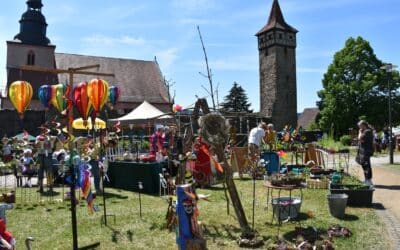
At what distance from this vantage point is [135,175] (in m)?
11.5

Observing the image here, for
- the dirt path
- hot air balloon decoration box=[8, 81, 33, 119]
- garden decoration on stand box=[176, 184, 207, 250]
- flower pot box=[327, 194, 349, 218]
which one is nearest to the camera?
garden decoration on stand box=[176, 184, 207, 250]

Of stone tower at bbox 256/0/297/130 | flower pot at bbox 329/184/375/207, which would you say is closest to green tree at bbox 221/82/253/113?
stone tower at bbox 256/0/297/130

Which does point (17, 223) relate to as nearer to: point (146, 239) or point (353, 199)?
point (146, 239)

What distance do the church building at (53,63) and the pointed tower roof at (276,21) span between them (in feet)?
48.2

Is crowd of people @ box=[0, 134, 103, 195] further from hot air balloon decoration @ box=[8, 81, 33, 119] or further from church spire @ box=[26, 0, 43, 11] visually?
church spire @ box=[26, 0, 43, 11]

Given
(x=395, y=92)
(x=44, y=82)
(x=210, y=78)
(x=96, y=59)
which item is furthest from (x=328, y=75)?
(x=210, y=78)

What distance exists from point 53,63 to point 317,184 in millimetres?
37019

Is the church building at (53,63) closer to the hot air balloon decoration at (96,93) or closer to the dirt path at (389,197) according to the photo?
the dirt path at (389,197)

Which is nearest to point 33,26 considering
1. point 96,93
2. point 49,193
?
point 49,193

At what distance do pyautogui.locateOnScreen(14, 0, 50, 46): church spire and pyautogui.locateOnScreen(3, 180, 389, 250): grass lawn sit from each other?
3580 cm

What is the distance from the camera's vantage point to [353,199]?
322 inches

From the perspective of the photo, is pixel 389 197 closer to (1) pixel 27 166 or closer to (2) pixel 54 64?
(1) pixel 27 166

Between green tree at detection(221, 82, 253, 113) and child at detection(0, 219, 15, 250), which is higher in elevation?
green tree at detection(221, 82, 253, 113)

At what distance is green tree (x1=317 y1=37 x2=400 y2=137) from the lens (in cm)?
3578
